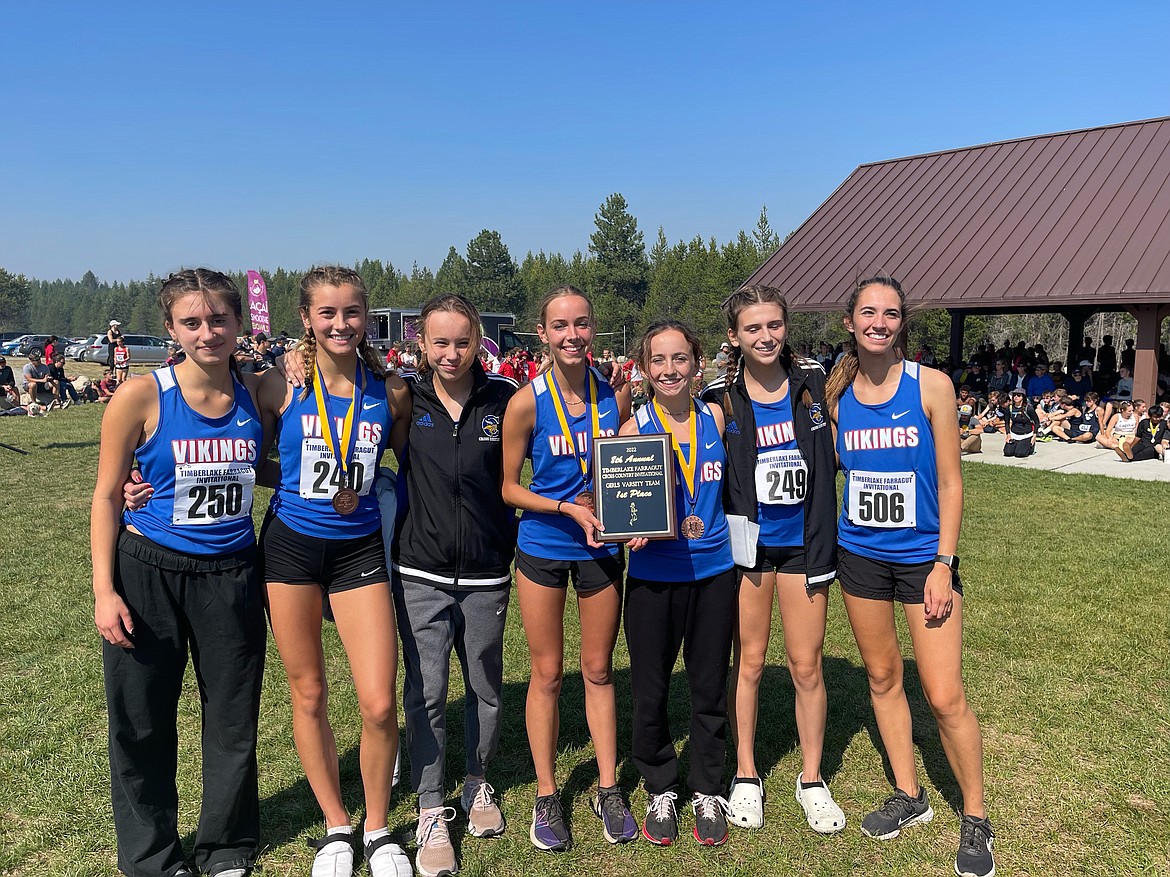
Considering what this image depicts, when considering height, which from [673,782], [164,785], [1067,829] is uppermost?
[164,785]

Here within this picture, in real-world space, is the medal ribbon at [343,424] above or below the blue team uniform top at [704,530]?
above

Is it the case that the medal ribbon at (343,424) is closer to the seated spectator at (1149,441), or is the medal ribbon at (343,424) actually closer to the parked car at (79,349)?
the seated spectator at (1149,441)

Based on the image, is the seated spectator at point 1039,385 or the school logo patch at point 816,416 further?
the seated spectator at point 1039,385

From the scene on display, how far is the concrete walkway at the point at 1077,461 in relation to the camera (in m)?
12.1

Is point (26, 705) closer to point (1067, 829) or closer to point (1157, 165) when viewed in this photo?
point (1067, 829)

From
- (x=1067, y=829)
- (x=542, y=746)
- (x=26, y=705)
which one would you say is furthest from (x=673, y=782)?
(x=26, y=705)

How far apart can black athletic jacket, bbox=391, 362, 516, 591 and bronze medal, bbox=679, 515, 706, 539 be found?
2.44 ft

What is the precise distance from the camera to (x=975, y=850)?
125 inches

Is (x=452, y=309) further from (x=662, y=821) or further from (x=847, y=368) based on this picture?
(x=662, y=821)

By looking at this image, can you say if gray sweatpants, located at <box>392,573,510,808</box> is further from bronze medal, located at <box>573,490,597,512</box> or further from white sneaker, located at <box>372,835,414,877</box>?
bronze medal, located at <box>573,490,597,512</box>

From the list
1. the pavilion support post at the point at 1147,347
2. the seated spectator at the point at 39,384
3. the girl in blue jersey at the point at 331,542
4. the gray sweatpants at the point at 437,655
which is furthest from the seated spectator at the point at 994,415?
the seated spectator at the point at 39,384

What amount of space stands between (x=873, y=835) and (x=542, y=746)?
4.69 feet

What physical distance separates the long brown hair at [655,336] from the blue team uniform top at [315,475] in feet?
3.71

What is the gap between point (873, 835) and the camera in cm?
342
